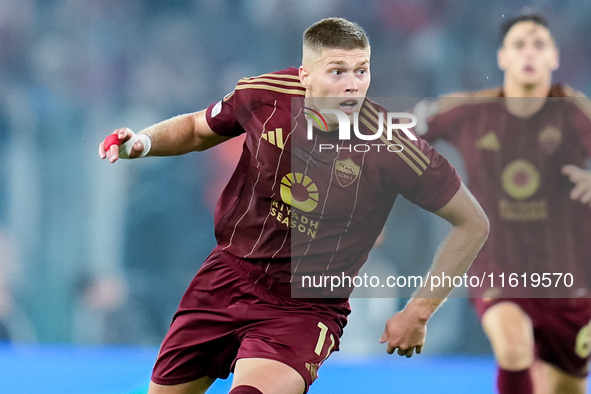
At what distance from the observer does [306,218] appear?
2.41 metres

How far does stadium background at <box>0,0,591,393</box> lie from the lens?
16.0 feet

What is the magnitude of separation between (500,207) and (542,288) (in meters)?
0.51

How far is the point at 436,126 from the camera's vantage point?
12.2ft

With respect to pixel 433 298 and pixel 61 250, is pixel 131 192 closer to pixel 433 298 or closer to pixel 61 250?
pixel 61 250

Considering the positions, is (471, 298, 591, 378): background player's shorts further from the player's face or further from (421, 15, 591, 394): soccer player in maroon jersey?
the player's face

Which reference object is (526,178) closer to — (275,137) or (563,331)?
(563,331)

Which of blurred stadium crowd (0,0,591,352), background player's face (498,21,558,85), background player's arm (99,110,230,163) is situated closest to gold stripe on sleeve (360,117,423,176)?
background player's arm (99,110,230,163)

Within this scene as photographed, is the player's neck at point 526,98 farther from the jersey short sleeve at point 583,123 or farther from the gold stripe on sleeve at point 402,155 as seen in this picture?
the gold stripe on sleeve at point 402,155

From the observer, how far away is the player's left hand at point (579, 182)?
332cm

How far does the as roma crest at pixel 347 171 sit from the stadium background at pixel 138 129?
7.77 feet

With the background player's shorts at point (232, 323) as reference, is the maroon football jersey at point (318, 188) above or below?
above

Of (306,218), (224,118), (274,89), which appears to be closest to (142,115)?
(224,118)

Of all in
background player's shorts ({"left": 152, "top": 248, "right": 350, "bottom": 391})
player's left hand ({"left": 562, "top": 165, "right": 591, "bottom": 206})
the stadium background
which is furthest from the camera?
the stadium background

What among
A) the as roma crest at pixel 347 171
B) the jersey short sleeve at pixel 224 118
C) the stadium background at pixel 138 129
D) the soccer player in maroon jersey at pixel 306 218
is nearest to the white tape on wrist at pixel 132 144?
the soccer player in maroon jersey at pixel 306 218
